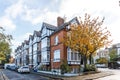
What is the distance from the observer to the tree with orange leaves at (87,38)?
3497 cm

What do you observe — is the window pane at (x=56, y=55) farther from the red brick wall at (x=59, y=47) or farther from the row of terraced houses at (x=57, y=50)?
the red brick wall at (x=59, y=47)

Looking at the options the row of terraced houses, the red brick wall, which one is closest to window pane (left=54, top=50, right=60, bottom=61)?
the row of terraced houses

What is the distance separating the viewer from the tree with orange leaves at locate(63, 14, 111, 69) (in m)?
35.0

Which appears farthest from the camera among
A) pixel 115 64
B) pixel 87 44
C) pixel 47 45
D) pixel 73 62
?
pixel 115 64

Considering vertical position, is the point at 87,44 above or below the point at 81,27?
below

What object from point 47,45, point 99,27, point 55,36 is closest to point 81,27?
point 99,27

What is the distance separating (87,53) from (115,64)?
22362 mm

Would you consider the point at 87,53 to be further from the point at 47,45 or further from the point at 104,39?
the point at 47,45

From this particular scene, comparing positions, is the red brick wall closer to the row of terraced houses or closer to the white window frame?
the row of terraced houses

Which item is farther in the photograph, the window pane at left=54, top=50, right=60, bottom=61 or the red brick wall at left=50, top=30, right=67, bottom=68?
the window pane at left=54, top=50, right=60, bottom=61

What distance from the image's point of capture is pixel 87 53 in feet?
118

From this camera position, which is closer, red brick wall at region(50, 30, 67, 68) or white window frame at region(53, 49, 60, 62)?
red brick wall at region(50, 30, 67, 68)

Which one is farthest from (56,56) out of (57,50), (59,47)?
(59,47)

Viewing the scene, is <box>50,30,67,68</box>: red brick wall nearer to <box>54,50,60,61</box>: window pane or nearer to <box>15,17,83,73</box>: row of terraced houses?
<box>15,17,83,73</box>: row of terraced houses
